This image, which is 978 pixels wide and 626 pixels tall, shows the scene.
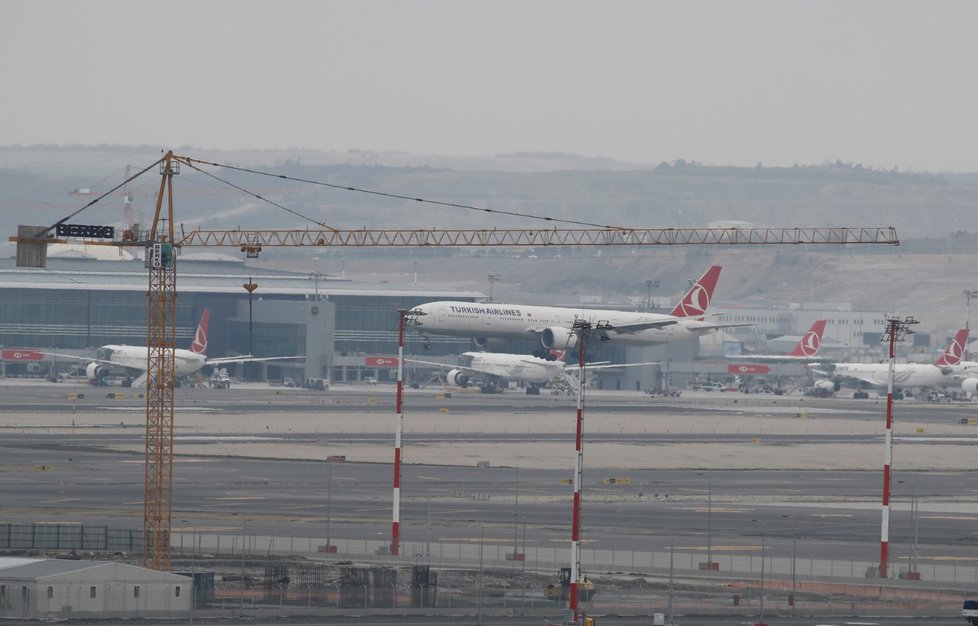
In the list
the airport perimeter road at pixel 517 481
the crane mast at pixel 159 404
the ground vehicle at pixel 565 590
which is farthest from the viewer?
the airport perimeter road at pixel 517 481

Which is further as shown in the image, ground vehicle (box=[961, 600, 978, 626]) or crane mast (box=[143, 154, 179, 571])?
crane mast (box=[143, 154, 179, 571])

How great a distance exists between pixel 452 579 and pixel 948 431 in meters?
116

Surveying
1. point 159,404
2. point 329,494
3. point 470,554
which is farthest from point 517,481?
point 159,404

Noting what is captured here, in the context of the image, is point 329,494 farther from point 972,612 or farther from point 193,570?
point 972,612

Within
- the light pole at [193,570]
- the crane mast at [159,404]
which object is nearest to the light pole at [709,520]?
the light pole at [193,570]

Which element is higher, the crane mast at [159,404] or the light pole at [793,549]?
the crane mast at [159,404]

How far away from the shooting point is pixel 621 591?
6825cm

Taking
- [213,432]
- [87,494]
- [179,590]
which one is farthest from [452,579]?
[213,432]

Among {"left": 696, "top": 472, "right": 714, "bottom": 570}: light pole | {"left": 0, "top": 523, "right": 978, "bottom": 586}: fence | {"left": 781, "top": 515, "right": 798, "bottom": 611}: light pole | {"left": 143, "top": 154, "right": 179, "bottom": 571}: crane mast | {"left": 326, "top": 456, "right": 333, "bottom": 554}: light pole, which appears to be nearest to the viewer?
{"left": 781, "top": 515, "right": 798, "bottom": 611}: light pole

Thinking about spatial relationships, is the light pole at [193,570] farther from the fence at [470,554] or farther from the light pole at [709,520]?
the light pole at [709,520]

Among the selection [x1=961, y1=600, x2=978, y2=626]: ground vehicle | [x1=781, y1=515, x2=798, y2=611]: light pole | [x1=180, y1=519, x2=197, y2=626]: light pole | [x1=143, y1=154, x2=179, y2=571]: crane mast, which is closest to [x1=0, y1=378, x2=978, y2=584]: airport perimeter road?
[x1=781, y1=515, x2=798, y2=611]: light pole

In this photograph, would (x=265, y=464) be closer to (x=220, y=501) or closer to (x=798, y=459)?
(x=220, y=501)

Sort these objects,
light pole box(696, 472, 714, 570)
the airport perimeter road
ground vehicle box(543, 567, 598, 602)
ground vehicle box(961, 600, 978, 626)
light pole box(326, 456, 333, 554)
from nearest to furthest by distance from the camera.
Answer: ground vehicle box(961, 600, 978, 626) < ground vehicle box(543, 567, 598, 602) < light pole box(696, 472, 714, 570) < light pole box(326, 456, 333, 554) < the airport perimeter road

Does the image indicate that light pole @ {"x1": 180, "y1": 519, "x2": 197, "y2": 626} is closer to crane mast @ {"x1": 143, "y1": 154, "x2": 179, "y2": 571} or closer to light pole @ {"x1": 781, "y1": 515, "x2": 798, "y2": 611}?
crane mast @ {"x1": 143, "y1": 154, "x2": 179, "y2": 571}
